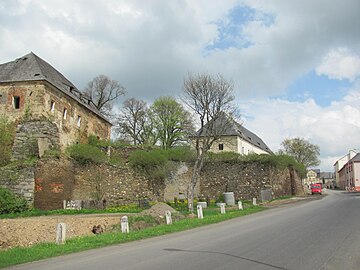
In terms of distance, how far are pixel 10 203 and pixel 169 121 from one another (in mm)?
32372

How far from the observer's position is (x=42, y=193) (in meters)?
27.8

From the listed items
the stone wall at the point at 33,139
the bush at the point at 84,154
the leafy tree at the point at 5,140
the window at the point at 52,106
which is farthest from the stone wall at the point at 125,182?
the window at the point at 52,106

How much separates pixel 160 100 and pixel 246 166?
23.1 metres

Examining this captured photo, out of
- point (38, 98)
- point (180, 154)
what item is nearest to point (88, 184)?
point (38, 98)

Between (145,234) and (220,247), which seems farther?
(145,234)

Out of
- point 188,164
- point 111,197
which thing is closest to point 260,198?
point 188,164

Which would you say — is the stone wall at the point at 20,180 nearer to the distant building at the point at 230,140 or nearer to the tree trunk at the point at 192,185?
the tree trunk at the point at 192,185

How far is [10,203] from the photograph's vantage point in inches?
1025

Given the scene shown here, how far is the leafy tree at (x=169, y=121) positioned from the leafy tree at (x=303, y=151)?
103ft

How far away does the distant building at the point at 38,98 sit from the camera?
31.9m

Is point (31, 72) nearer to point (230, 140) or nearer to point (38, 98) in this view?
point (38, 98)

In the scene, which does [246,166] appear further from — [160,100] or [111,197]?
[160,100]

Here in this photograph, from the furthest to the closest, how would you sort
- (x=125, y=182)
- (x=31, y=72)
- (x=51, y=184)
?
(x=125, y=182) → (x=31, y=72) → (x=51, y=184)

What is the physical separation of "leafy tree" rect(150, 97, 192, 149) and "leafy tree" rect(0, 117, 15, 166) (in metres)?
26.3
